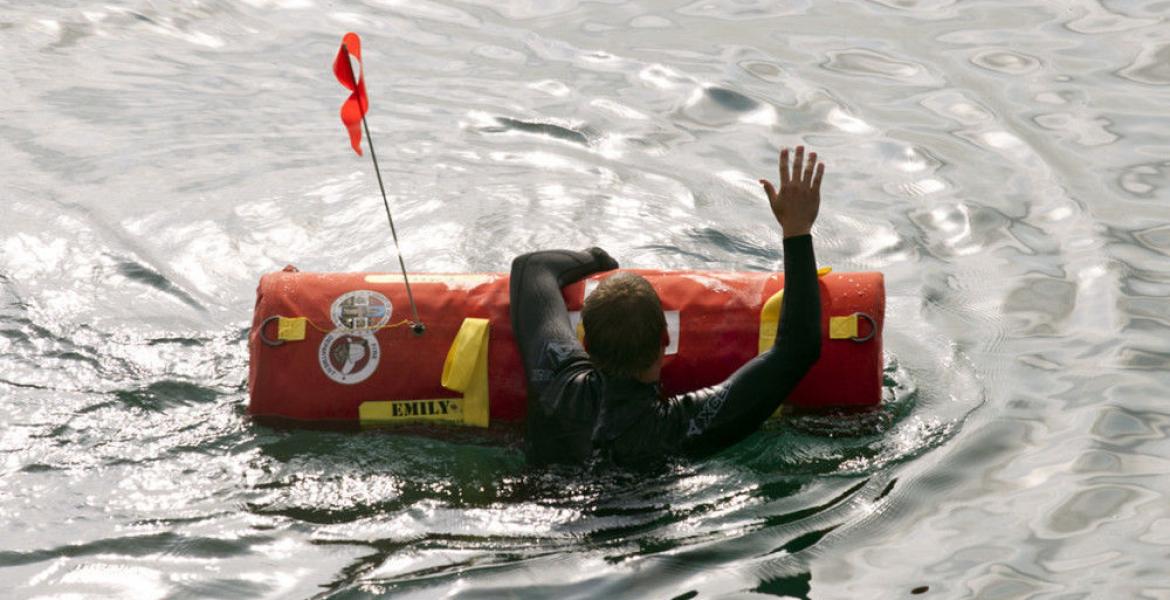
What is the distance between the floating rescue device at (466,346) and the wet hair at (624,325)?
462mm

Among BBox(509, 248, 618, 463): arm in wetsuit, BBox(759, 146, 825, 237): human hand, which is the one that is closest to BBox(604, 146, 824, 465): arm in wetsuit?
BBox(759, 146, 825, 237): human hand

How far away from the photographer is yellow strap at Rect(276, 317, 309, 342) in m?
6.09

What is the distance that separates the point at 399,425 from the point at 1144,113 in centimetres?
621

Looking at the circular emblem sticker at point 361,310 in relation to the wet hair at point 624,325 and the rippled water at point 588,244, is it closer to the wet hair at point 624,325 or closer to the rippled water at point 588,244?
the rippled water at point 588,244

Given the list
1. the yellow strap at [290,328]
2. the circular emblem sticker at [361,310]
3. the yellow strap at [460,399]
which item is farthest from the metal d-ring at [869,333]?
the yellow strap at [290,328]

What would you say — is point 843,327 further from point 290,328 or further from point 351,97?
point 290,328

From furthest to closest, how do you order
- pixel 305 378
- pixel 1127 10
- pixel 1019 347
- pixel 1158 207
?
pixel 1127 10, pixel 1158 207, pixel 1019 347, pixel 305 378

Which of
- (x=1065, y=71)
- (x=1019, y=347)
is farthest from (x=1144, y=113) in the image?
(x=1019, y=347)

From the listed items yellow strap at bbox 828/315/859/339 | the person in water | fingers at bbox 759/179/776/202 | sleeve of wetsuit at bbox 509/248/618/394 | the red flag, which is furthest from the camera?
yellow strap at bbox 828/315/859/339

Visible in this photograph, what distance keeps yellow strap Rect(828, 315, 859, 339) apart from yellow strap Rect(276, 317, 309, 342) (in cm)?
222

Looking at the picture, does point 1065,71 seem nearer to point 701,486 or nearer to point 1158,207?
point 1158,207

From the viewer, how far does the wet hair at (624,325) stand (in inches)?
217

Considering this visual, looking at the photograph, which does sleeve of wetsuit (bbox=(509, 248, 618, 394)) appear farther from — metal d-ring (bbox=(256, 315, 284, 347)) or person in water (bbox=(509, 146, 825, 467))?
metal d-ring (bbox=(256, 315, 284, 347))

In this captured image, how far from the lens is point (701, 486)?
5852 millimetres
